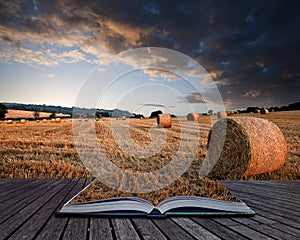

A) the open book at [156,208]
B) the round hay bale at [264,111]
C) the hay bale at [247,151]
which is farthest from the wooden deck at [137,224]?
the round hay bale at [264,111]

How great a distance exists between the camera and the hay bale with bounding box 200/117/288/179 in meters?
4.43

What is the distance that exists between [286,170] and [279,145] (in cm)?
50

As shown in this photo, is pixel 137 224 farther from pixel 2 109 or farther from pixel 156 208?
pixel 2 109

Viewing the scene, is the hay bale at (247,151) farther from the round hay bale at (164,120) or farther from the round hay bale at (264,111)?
the round hay bale at (264,111)

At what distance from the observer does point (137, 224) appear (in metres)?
1.86

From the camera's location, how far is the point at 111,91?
15.2 feet

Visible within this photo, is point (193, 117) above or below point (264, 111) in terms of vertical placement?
below

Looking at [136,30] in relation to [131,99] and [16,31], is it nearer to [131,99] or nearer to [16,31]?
[16,31]

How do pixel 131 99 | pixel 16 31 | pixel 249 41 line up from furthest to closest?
pixel 249 41 < pixel 16 31 < pixel 131 99

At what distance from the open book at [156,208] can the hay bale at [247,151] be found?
2.41 metres

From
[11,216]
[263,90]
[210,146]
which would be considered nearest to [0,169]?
[11,216]

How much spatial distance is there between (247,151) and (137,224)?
3172 millimetres

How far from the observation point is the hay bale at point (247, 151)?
175 inches

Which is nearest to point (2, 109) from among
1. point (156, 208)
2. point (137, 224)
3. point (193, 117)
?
point (193, 117)
